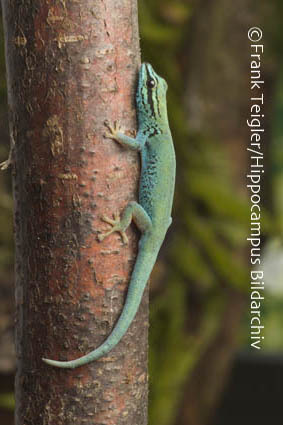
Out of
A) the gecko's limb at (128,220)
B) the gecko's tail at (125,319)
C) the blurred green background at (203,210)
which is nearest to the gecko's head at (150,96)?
the gecko's limb at (128,220)

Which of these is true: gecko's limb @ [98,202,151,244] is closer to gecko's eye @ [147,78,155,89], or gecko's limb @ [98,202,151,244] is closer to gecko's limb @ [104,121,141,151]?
gecko's limb @ [104,121,141,151]

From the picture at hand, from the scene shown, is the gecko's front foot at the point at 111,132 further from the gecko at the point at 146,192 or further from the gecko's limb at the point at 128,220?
the gecko's limb at the point at 128,220

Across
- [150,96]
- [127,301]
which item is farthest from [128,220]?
[150,96]

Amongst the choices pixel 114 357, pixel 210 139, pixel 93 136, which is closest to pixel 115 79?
pixel 93 136

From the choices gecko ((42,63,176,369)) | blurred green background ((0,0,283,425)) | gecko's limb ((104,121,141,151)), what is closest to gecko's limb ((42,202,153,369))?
gecko ((42,63,176,369))

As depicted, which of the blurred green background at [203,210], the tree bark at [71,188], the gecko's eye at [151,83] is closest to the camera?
the tree bark at [71,188]
